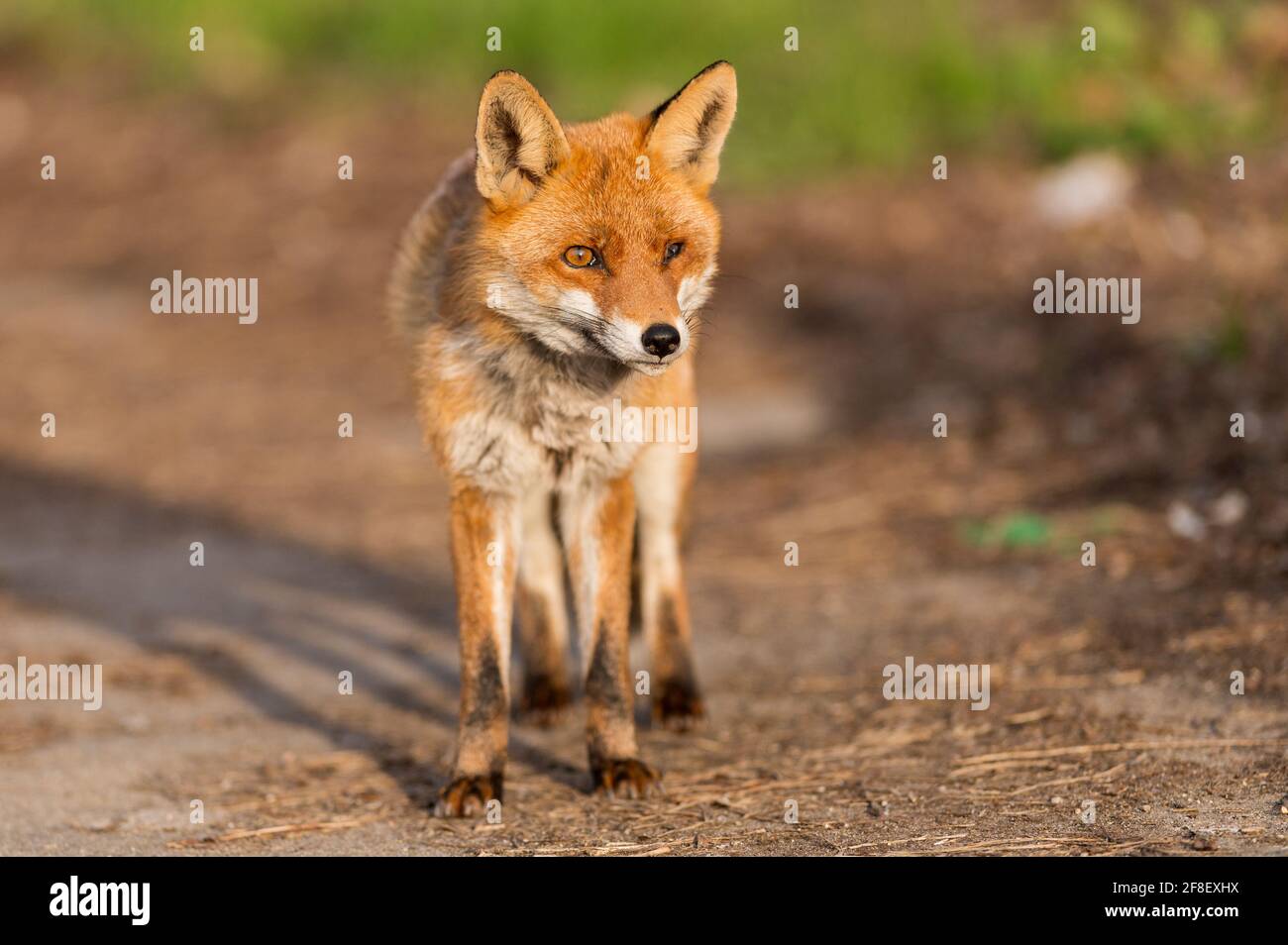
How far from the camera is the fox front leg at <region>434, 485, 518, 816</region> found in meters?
4.90

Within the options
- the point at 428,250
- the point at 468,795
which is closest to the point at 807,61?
the point at 428,250

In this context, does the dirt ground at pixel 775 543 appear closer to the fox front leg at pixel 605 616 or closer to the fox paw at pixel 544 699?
the fox paw at pixel 544 699

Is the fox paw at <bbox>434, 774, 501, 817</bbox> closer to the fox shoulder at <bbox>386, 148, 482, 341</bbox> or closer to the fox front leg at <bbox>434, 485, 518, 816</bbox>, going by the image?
the fox front leg at <bbox>434, 485, 518, 816</bbox>

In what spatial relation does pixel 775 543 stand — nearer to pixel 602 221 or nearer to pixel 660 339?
pixel 602 221

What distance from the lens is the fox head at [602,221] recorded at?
4527 mm

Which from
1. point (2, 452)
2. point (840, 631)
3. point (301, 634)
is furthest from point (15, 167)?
point (840, 631)

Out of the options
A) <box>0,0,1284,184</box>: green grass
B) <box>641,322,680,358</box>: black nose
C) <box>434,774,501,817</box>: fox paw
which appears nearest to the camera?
<box>641,322,680,358</box>: black nose

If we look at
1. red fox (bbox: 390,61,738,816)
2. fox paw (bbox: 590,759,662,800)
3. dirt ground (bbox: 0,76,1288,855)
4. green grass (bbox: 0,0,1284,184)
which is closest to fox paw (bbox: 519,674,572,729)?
dirt ground (bbox: 0,76,1288,855)

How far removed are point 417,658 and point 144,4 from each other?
547 inches

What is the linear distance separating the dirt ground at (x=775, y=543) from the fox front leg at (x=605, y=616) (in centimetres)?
20

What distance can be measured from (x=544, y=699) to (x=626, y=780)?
994mm

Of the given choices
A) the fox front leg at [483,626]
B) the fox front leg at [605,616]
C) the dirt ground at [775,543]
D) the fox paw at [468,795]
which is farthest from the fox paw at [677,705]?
the fox paw at [468,795]

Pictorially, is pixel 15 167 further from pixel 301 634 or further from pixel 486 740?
pixel 486 740

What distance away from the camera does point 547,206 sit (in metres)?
4.72
